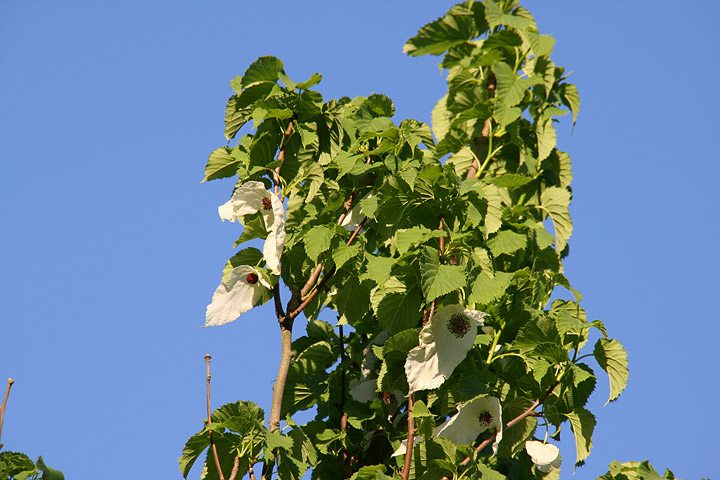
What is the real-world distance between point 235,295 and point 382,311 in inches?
26.0

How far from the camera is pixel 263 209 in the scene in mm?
3533

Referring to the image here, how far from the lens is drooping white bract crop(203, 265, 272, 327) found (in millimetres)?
3430

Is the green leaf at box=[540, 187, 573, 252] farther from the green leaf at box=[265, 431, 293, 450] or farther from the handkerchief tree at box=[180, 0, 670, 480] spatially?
the green leaf at box=[265, 431, 293, 450]

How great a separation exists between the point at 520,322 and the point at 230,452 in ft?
5.06

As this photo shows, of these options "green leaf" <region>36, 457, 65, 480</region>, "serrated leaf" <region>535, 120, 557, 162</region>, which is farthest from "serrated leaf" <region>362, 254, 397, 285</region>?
"serrated leaf" <region>535, 120, 557, 162</region>

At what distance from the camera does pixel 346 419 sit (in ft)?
13.0

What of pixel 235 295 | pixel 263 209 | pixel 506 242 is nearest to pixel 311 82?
pixel 263 209

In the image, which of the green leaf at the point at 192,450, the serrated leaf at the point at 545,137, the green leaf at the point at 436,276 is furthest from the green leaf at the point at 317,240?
the serrated leaf at the point at 545,137

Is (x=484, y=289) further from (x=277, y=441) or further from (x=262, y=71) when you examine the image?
(x=262, y=71)

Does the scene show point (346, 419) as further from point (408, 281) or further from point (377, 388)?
point (408, 281)

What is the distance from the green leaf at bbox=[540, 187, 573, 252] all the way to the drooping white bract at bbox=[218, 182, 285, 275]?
7.18ft

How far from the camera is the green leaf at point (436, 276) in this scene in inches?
122

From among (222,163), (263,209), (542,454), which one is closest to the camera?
(263,209)

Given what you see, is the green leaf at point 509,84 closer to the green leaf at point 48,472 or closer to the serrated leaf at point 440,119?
the serrated leaf at point 440,119
